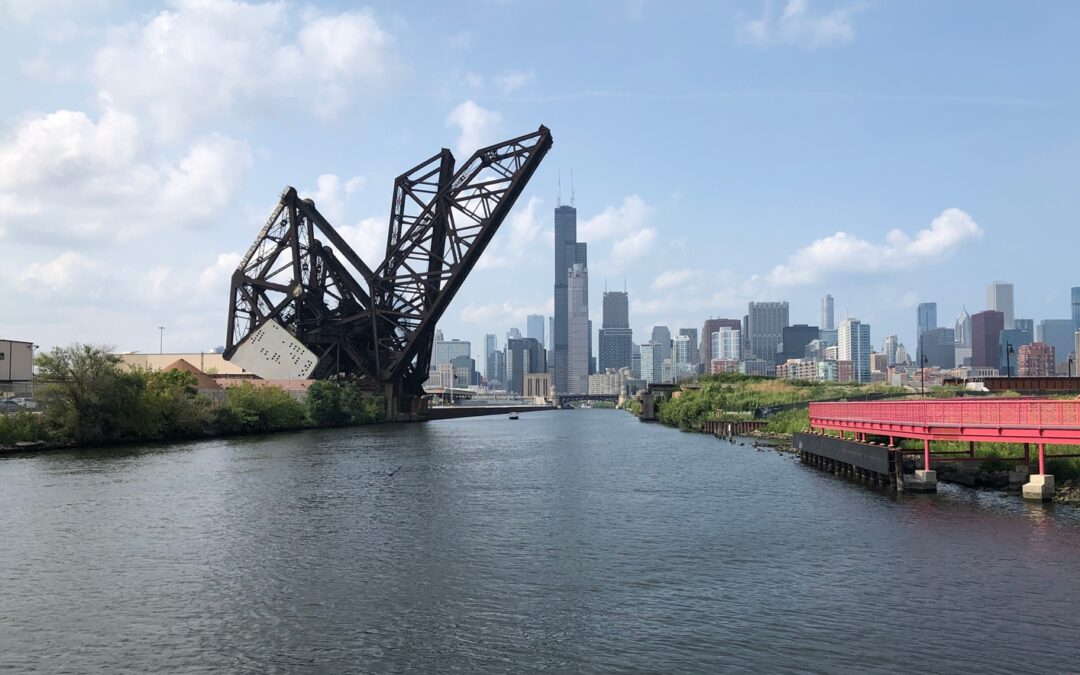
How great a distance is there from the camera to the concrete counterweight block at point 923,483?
33344mm

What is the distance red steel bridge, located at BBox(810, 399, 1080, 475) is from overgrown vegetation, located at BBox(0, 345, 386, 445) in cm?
5006

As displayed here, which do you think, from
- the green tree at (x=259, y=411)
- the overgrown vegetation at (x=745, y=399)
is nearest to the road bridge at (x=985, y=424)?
Answer: the overgrown vegetation at (x=745, y=399)

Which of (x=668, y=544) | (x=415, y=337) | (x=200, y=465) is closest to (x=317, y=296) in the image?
(x=415, y=337)

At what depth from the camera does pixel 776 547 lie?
937 inches

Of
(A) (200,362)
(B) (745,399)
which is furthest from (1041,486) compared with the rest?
(A) (200,362)

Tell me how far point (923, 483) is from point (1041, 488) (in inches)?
195

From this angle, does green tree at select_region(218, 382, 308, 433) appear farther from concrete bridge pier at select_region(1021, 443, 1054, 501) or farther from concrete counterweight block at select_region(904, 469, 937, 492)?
concrete bridge pier at select_region(1021, 443, 1054, 501)

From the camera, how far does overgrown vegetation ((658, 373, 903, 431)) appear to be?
9352 cm

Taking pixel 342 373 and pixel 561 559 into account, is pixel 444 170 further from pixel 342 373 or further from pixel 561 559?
pixel 561 559

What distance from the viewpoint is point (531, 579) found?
66.8 ft

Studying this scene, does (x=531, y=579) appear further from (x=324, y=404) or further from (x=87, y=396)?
(x=324, y=404)

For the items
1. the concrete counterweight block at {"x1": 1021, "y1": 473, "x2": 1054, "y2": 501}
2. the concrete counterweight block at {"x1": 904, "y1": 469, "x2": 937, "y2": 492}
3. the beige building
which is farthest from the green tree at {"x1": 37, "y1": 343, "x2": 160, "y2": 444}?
the concrete counterweight block at {"x1": 1021, "y1": 473, "x2": 1054, "y2": 501}

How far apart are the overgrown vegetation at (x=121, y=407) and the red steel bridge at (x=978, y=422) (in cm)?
5006

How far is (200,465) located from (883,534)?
3629 centimetres
